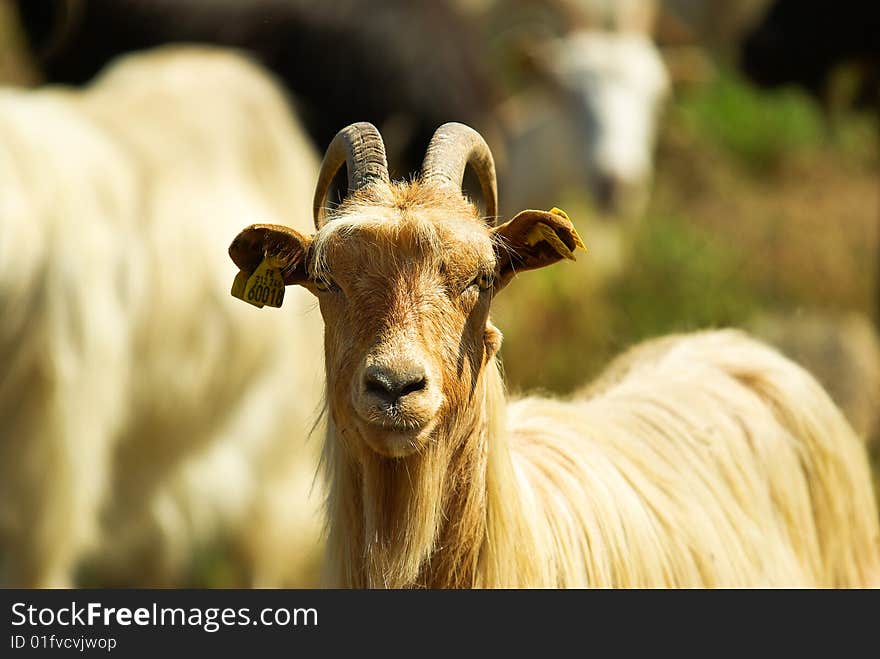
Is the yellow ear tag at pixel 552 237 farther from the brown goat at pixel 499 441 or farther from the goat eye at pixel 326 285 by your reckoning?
the goat eye at pixel 326 285

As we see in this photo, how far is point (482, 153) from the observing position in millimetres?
4863

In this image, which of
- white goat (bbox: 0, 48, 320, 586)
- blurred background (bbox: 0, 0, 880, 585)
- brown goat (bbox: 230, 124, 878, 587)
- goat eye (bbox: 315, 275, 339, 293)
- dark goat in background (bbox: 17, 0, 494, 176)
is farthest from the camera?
blurred background (bbox: 0, 0, 880, 585)

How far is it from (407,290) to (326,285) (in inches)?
12.5

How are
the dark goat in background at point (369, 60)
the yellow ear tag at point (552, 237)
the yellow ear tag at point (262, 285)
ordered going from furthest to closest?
the dark goat in background at point (369, 60) → the yellow ear tag at point (262, 285) → the yellow ear tag at point (552, 237)

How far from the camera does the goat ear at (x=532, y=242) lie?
457cm

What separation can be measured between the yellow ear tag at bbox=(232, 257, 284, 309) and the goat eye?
208 mm

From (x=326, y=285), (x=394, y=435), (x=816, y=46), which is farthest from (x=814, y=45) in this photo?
(x=394, y=435)

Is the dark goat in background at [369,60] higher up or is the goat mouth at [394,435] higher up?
the dark goat in background at [369,60]

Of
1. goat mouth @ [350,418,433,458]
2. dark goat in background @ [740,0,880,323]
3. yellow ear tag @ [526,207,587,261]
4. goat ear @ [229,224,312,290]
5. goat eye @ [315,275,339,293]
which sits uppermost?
dark goat in background @ [740,0,880,323]

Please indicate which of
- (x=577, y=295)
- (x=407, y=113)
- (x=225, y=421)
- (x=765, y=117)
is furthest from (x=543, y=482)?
(x=765, y=117)

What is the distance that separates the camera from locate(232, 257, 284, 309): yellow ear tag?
471cm

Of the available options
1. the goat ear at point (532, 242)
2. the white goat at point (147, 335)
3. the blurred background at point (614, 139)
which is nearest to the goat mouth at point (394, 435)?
the goat ear at point (532, 242)

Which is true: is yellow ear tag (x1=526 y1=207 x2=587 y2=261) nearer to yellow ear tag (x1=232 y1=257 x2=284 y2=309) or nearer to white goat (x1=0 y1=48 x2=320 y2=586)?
yellow ear tag (x1=232 y1=257 x2=284 y2=309)

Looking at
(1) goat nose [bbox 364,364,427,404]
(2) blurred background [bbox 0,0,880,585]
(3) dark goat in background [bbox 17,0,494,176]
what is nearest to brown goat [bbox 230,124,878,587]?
Result: (1) goat nose [bbox 364,364,427,404]
